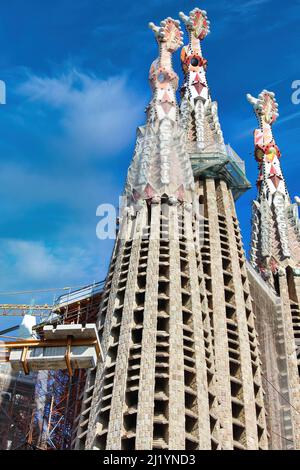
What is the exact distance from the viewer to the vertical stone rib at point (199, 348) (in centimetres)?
4094

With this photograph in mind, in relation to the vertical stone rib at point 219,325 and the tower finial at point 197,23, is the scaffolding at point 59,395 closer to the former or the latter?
the vertical stone rib at point 219,325

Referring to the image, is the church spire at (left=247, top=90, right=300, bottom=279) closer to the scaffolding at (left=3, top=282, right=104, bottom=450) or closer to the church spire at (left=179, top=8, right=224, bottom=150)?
the church spire at (left=179, top=8, right=224, bottom=150)

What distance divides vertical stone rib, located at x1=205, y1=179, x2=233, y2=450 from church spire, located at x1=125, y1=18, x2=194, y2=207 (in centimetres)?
498

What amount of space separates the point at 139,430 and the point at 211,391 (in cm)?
597

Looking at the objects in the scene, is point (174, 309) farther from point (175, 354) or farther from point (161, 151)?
point (161, 151)

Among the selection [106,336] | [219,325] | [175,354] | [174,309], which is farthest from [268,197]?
[175,354]

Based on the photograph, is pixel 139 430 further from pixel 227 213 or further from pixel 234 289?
pixel 227 213

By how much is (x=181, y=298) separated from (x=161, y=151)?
477 inches

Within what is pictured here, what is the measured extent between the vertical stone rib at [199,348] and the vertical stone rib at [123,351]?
2943 millimetres

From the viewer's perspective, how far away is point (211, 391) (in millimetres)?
44094

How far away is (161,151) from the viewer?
55125 millimetres

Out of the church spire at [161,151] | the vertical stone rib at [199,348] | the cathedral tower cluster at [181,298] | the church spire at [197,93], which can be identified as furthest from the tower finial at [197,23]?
the vertical stone rib at [199,348]

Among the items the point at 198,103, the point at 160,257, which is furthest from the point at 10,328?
the point at 198,103

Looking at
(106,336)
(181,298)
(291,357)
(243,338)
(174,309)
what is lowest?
(106,336)
